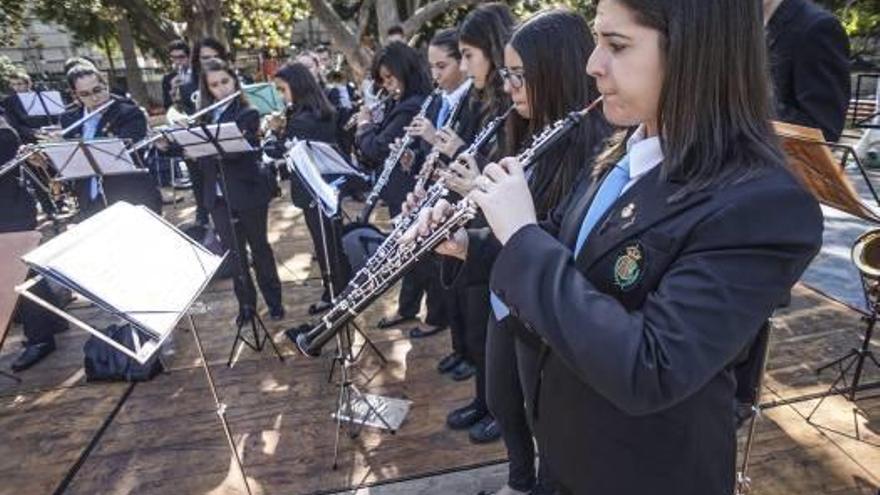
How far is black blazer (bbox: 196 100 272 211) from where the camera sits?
4.94m

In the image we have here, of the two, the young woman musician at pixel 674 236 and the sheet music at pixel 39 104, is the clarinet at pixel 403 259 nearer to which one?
the young woman musician at pixel 674 236

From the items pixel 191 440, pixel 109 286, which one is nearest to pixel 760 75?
pixel 109 286

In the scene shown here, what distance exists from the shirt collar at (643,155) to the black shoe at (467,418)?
8.19 feet

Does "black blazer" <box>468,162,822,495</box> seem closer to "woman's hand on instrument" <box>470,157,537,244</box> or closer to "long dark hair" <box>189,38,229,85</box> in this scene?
"woman's hand on instrument" <box>470,157,537,244</box>

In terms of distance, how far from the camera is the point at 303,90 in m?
5.23

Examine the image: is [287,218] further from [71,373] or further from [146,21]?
[146,21]

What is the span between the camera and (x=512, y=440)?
2.69 meters

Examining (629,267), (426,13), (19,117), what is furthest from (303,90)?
(426,13)

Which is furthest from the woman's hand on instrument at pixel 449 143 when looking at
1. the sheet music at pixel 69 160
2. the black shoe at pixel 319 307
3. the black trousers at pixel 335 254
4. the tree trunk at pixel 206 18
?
the tree trunk at pixel 206 18

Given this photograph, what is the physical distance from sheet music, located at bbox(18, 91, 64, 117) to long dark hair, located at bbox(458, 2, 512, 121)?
858 centimetres

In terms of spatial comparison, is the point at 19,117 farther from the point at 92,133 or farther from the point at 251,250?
the point at 251,250

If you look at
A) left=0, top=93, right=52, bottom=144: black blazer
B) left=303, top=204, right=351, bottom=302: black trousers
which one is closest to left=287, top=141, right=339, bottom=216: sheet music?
left=303, top=204, right=351, bottom=302: black trousers

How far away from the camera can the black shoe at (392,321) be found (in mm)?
5160

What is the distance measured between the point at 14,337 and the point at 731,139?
20.9 ft
